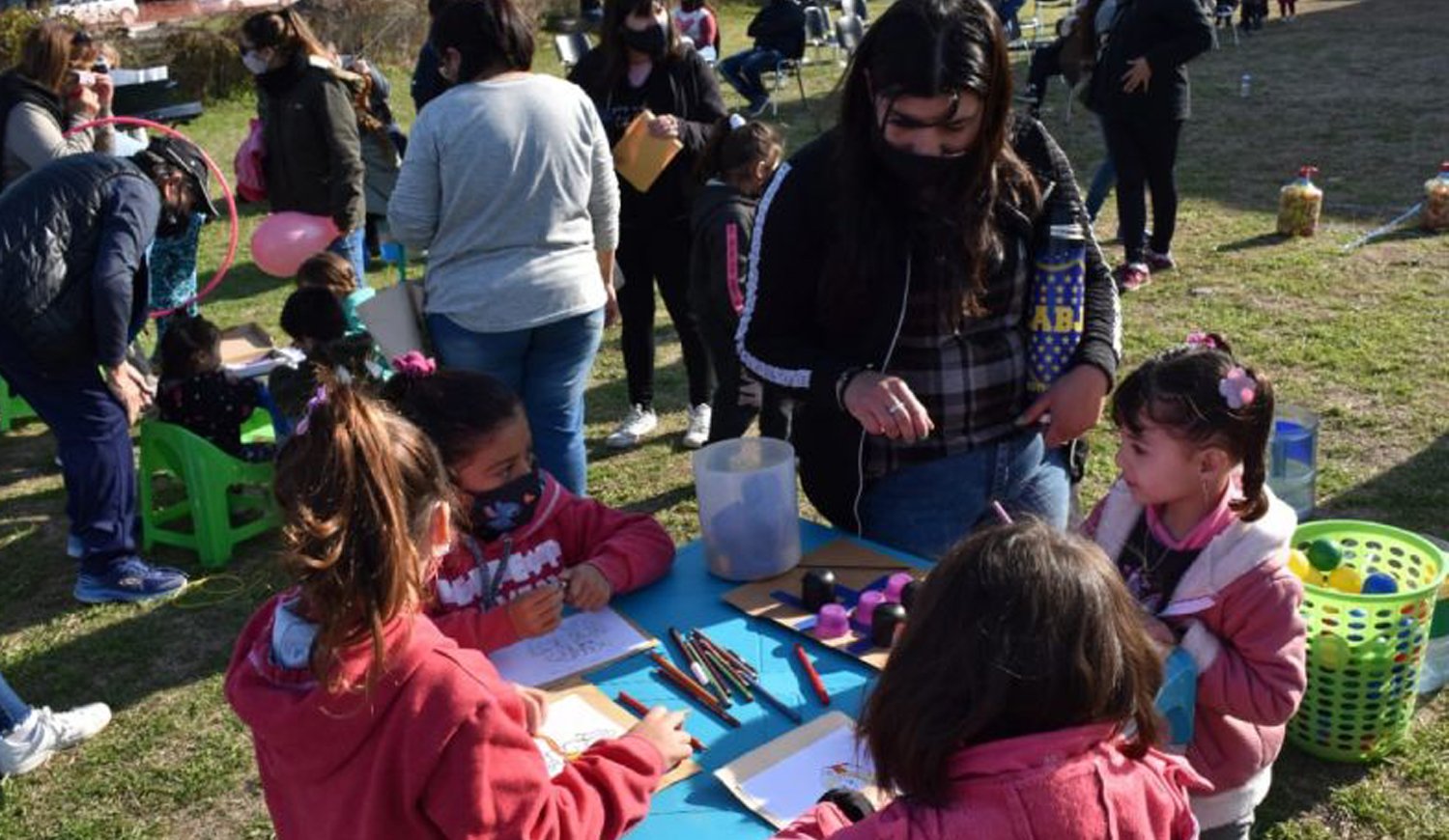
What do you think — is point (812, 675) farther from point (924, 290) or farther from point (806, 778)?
point (924, 290)

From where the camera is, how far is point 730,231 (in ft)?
13.5

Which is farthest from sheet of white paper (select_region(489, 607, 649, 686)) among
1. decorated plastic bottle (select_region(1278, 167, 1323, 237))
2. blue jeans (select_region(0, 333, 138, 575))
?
decorated plastic bottle (select_region(1278, 167, 1323, 237))

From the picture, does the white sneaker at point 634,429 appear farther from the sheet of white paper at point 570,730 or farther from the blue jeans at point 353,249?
the sheet of white paper at point 570,730

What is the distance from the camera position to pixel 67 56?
4852 millimetres

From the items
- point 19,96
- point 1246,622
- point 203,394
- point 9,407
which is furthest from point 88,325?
point 1246,622

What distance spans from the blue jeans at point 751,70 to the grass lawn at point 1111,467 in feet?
14.0

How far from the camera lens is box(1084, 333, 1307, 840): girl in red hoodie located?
2.02 metres

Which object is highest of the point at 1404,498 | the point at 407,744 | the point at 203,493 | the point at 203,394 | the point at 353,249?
the point at 407,744

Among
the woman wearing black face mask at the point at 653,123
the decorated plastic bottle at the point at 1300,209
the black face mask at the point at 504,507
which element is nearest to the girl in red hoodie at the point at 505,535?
the black face mask at the point at 504,507

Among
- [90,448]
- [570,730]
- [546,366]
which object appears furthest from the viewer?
[90,448]

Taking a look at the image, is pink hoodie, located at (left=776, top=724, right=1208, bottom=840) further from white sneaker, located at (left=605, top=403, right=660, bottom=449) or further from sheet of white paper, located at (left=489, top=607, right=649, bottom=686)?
white sneaker, located at (left=605, top=403, right=660, bottom=449)

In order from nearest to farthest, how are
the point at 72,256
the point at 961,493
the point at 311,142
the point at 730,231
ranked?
the point at 961,493 < the point at 72,256 < the point at 730,231 < the point at 311,142

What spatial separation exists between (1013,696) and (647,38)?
3550 millimetres

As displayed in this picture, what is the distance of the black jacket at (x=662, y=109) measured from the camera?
460 cm
